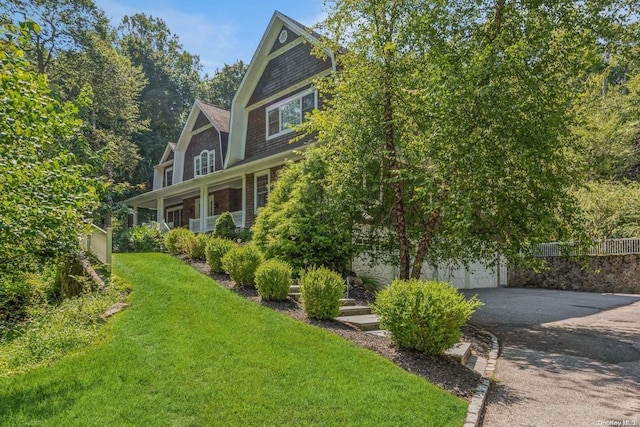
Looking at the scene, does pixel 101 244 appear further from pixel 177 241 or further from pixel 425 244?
pixel 425 244

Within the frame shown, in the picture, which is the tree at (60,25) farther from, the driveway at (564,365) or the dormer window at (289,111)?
the driveway at (564,365)

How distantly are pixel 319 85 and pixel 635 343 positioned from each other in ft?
27.8

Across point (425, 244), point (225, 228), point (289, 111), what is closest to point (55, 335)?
point (425, 244)

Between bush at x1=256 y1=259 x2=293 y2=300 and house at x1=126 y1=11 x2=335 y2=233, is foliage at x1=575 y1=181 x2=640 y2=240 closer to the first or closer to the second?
house at x1=126 y1=11 x2=335 y2=233

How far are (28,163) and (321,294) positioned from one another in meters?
4.54

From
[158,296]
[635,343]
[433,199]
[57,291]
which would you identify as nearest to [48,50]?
[57,291]

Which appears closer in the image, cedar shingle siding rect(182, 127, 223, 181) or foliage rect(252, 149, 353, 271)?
foliage rect(252, 149, 353, 271)

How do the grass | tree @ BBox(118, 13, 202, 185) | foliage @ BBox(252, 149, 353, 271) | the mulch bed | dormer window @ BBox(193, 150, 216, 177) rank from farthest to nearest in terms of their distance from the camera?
1. tree @ BBox(118, 13, 202, 185)
2. dormer window @ BBox(193, 150, 216, 177)
3. foliage @ BBox(252, 149, 353, 271)
4. the mulch bed
5. the grass

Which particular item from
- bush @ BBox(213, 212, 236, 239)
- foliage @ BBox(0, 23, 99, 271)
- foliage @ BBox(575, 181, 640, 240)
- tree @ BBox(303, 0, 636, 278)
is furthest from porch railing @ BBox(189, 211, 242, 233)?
foliage @ BBox(575, 181, 640, 240)

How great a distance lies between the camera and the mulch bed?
498cm

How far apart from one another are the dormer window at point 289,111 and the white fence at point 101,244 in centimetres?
719

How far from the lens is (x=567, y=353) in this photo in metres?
7.04

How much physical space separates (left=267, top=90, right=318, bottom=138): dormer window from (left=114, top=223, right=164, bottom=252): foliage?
237 inches

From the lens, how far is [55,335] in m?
5.62
